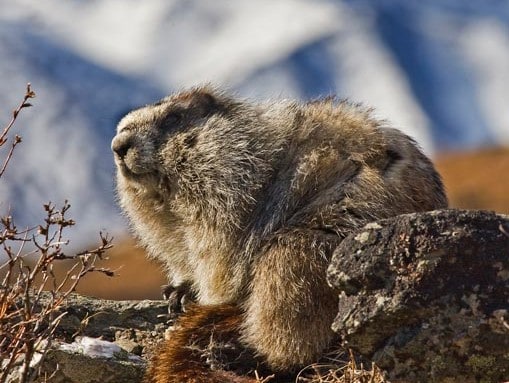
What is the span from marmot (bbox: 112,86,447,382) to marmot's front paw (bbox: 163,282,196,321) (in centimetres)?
4

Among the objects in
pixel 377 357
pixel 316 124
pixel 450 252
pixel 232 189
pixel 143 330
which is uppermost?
pixel 316 124

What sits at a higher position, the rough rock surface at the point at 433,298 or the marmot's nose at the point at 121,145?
the marmot's nose at the point at 121,145

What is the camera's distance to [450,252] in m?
3.82

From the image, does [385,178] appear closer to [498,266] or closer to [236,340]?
[236,340]

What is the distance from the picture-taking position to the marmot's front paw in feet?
20.1

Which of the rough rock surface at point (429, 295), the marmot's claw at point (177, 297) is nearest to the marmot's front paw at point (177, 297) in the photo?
the marmot's claw at point (177, 297)

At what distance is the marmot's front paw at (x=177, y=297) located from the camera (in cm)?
612

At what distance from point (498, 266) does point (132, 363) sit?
231 centimetres

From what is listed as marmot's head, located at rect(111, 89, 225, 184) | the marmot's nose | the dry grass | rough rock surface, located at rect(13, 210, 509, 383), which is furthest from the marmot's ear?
rough rock surface, located at rect(13, 210, 509, 383)

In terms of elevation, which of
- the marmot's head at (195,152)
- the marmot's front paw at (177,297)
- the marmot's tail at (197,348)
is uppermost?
the marmot's head at (195,152)

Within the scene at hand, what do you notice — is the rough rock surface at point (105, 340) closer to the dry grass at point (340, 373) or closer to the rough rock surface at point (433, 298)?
the dry grass at point (340, 373)

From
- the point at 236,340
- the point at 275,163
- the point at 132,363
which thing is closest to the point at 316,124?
the point at 275,163

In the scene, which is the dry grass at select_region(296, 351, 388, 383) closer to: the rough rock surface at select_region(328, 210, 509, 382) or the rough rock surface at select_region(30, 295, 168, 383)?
the rough rock surface at select_region(328, 210, 509, 382)

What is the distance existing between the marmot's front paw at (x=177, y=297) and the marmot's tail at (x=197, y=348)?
0.76m
